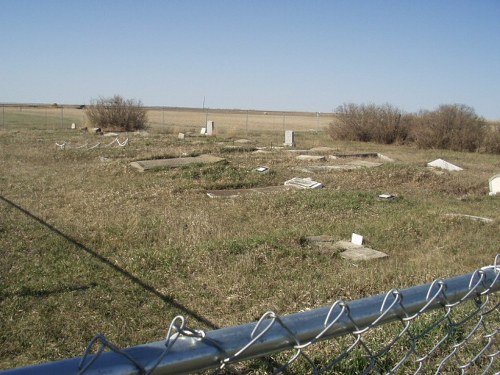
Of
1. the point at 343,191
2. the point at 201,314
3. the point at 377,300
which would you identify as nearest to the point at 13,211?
the point at 201,314

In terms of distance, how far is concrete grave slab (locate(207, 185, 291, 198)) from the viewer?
465 inches

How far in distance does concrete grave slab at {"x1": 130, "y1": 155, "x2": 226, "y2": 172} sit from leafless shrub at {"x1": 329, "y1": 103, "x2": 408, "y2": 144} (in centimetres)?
1557

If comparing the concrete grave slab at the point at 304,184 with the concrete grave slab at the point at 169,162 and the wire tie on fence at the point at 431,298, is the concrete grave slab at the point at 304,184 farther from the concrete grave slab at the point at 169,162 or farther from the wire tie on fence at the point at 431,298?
the wire tie on fence at the point at 431,298

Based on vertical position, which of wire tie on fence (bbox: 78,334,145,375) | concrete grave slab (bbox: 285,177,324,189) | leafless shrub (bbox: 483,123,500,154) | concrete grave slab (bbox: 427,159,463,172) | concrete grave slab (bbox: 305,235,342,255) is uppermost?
wire tie on fence (bbox: 78,334,145,375)

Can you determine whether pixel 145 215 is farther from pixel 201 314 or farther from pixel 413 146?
pixel 413 146

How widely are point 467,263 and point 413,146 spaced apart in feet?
72.9

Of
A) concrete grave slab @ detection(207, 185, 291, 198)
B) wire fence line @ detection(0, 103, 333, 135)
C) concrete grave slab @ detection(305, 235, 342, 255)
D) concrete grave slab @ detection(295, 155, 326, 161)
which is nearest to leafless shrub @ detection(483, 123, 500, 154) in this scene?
concrete grave slab @ detection(295, 155, 326, 161)

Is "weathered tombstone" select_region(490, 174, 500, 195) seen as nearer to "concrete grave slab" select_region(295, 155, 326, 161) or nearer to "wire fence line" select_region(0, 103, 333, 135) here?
"concrete grave slab" select_region(295, 155, 326, 161)

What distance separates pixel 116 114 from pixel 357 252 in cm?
2871

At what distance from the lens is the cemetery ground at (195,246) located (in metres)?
5.07

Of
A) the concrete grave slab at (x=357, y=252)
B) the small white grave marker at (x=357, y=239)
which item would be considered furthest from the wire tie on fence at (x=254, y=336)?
the small white grave marker at (x=357, y=239)

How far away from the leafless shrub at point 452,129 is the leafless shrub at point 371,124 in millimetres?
1771

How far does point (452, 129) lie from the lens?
26.4 m

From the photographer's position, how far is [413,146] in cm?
2795
